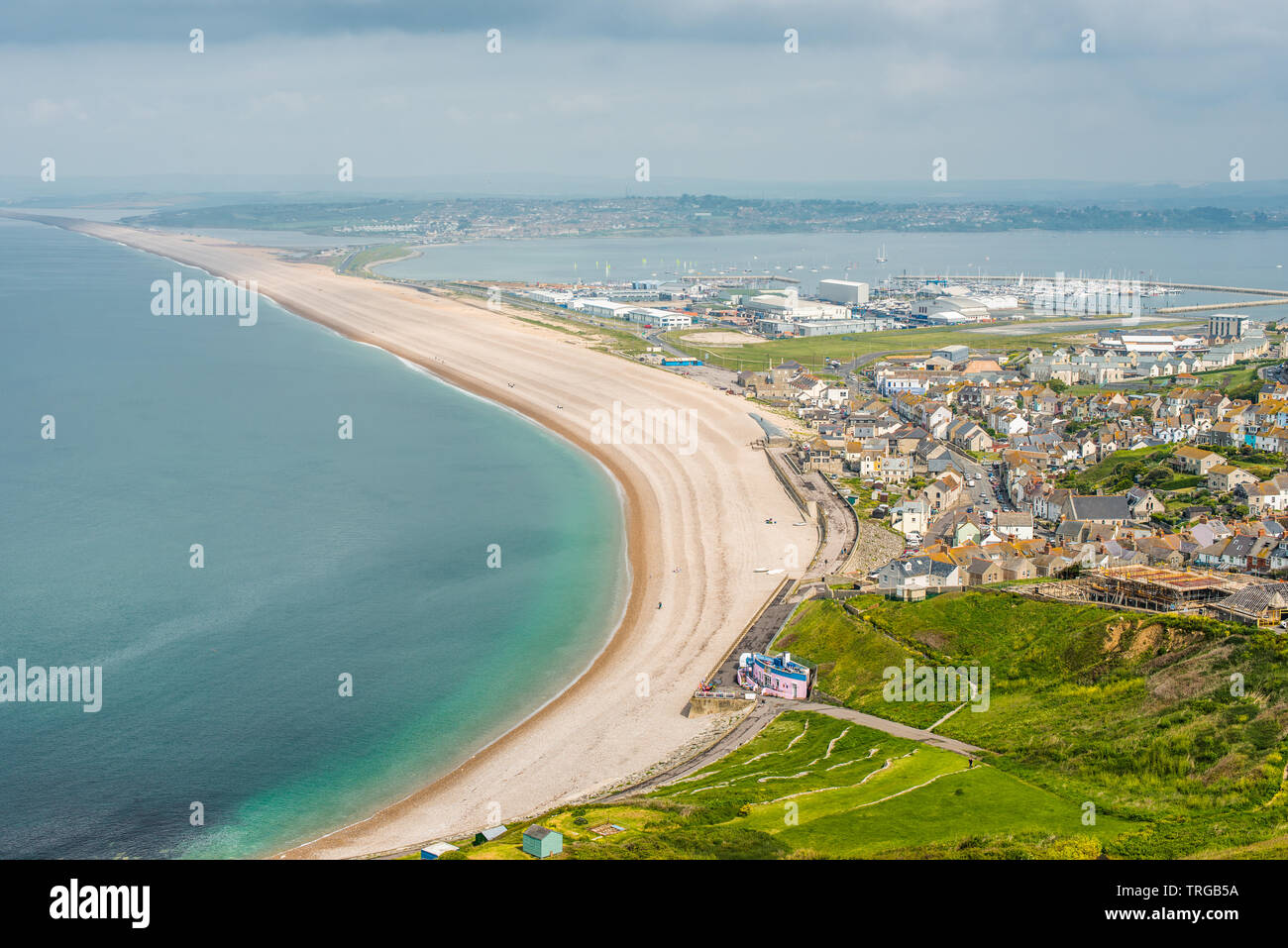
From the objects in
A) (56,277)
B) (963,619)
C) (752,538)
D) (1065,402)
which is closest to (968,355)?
(1065,402)

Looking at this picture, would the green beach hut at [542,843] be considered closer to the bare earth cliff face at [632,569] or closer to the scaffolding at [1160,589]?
the bare earth cliff face at [632,569]

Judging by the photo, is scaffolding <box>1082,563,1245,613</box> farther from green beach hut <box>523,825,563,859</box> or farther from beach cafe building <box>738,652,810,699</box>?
green beach hut <box>523,825,563,859</box>

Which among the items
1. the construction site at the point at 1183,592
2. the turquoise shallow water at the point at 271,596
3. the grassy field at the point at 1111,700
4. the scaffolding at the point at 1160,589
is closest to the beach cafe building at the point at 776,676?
the grassy field at the point at 1111,700

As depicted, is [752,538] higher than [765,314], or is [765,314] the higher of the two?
[765,314]

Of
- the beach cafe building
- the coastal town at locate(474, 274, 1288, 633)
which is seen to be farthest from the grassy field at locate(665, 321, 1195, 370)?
the beach cafe building

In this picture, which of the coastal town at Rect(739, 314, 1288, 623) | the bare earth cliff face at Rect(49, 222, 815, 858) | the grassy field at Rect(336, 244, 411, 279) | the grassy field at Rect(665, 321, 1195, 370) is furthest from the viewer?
the grassy field at Rect(336, 244, 411, 279)

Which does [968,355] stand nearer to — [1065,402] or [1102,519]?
[1065,402]

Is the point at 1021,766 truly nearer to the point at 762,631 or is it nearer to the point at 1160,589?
the point at 1160,589
